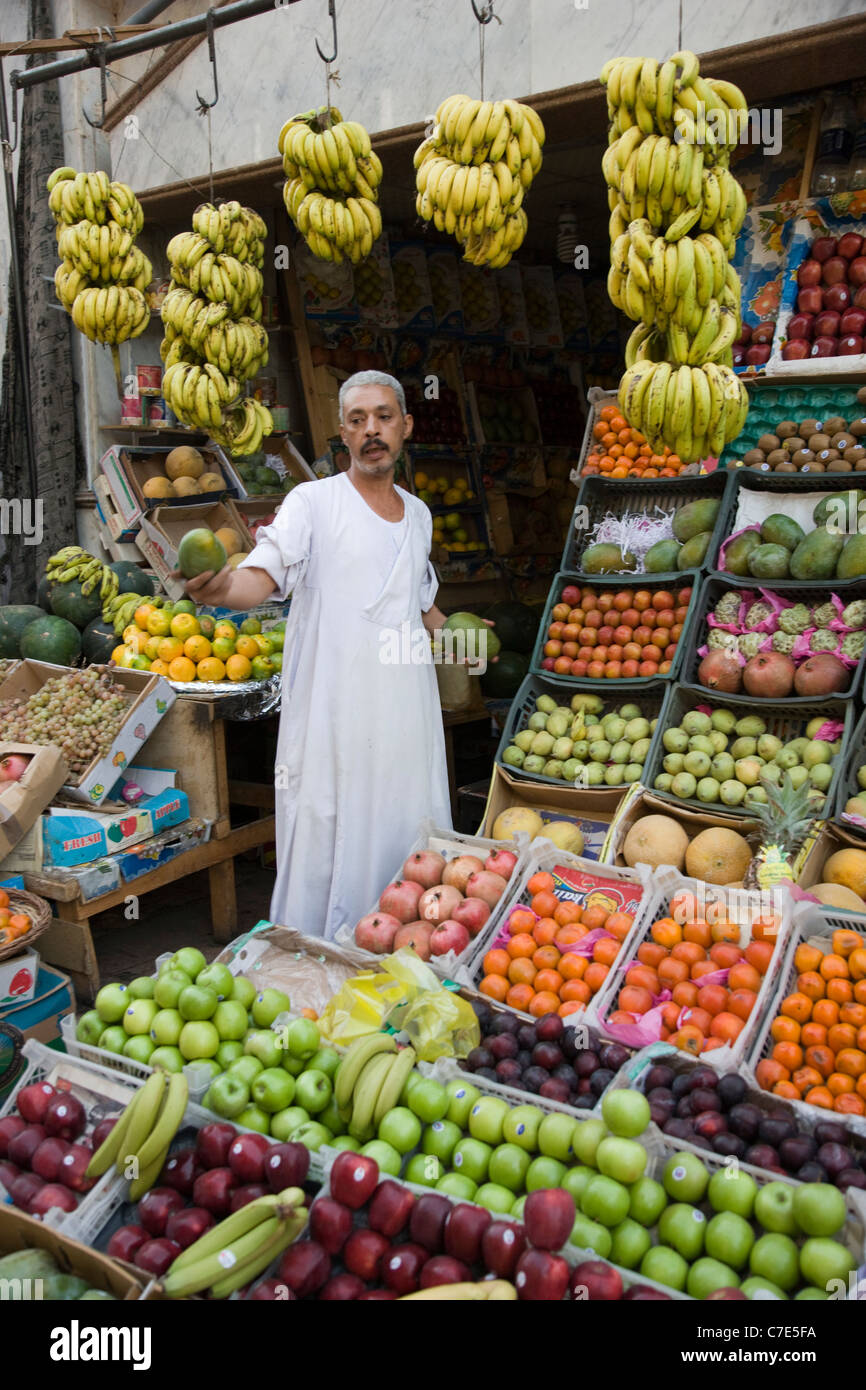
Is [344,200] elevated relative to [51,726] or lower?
elevated

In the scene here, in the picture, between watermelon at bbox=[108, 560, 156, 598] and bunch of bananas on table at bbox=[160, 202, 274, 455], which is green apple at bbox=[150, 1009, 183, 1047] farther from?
watermelon at bbox=[108, 560, 156, 598]

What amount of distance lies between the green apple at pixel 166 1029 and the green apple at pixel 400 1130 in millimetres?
543

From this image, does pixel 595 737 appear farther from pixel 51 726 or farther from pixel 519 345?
pixel 519 345

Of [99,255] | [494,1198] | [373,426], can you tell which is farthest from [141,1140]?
[99,255]

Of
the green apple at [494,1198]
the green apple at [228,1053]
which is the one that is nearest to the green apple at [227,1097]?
the green apple at [228,1053]

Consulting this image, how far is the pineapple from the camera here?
3.03 m

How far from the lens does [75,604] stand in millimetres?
5312

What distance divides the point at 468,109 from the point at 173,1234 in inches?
138

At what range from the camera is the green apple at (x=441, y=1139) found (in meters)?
1.95

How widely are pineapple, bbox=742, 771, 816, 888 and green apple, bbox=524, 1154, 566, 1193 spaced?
139 centimetres

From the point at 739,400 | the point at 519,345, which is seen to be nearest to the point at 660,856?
the point at 739,400

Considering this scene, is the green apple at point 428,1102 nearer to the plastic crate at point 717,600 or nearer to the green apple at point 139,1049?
the green apple at point 139,1049

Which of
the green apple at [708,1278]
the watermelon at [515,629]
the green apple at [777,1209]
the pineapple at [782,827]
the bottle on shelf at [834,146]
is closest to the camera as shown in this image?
the green apple at [708,1278]

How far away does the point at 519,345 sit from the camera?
771cm
